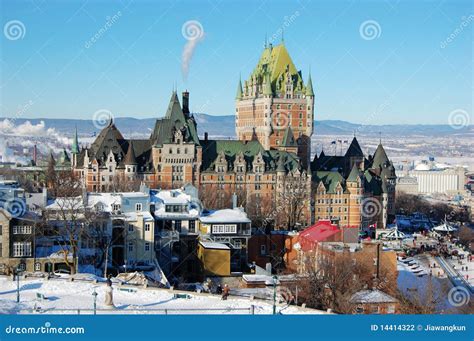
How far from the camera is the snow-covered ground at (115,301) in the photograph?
51.9 feet

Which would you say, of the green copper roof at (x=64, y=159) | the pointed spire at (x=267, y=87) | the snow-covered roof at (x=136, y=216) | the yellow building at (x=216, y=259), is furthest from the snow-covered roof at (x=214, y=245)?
the pointed spire at (x=267, y=87)

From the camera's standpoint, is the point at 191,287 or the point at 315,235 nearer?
the point at 191,287

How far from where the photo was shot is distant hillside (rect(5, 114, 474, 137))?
7444 cm

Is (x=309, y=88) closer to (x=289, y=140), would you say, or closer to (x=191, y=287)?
(x=289, y=140)

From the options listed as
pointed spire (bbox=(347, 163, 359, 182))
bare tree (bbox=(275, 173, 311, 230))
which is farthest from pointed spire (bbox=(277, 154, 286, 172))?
pointed spire (bbox=(347, 163, 359, 182))

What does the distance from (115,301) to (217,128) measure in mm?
89706

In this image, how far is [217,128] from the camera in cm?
10606

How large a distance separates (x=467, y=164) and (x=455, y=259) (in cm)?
10716

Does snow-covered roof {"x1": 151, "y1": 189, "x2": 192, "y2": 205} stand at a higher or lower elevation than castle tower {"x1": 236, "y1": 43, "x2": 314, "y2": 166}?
lower

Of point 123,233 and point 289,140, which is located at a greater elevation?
point 289,140

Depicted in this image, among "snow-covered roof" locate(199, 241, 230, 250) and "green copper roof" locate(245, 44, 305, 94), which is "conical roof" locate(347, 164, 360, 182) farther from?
"snow-covered roof" locate(199, 241, 230, 250)

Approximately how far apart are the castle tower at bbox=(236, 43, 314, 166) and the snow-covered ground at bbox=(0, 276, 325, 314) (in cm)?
3884

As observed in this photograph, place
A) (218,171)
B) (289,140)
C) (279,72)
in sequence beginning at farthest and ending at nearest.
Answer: (279,72) < (289,140) < (218,171)

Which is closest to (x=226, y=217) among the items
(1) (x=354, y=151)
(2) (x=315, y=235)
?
(2) (x=315, y=235)
